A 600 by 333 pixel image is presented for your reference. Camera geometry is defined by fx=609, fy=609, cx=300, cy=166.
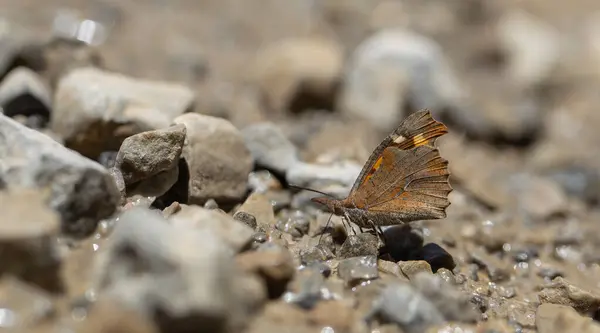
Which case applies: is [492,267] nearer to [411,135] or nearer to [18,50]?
[411,135]

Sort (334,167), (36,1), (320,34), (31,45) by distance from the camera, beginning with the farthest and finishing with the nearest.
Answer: (320,34) < (36,1) < (31,45) < (334,167)

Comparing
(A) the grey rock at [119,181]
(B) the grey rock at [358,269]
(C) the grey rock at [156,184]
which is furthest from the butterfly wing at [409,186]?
(A) the grey rock at [119,181]

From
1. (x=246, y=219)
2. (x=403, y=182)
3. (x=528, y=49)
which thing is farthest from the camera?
(x=528, y=49)

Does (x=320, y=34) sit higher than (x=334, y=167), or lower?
higher

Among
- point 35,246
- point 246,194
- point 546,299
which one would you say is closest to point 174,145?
point 246,194

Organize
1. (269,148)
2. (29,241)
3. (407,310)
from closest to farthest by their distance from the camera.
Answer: (29,241) < (407,310) < (269,148)

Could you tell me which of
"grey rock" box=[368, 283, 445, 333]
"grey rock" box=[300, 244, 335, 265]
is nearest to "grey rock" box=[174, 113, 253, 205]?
"grey rock" box=[300, 244, 335, 265]

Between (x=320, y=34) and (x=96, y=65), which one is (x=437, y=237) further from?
(x=320, y=34)

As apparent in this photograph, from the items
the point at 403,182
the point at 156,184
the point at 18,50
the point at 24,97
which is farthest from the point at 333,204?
the point at 18,50
